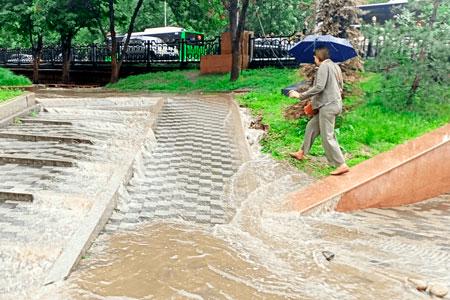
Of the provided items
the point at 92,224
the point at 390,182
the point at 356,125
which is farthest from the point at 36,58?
the point at 390,182

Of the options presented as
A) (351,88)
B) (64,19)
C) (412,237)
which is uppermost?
(64,19)

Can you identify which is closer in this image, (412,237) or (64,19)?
(412,237)

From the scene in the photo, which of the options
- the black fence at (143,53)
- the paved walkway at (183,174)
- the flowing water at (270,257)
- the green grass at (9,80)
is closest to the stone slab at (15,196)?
the paved walkway at (183,174)

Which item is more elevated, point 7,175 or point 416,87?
point 416,87

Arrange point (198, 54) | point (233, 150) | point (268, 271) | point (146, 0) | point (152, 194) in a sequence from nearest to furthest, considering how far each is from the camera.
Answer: point (268, 271) → point (152, 194) → point (233, 150) → point (198, 54) → point (146, 0)

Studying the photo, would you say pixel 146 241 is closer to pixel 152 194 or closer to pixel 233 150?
pixel 152 194

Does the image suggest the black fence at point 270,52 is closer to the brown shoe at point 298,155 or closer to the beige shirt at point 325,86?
the brown shoe at point 298,155

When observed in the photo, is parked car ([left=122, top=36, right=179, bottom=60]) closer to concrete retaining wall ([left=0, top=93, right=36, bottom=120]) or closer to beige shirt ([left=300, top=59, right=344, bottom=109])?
concrete retaining wall ([left=0, top=93, right=36, bottom=120])

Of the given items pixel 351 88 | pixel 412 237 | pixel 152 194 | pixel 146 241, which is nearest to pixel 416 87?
pixel 351 88

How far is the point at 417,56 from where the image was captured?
9625mm

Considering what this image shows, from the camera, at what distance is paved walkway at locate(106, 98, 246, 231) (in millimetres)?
5582

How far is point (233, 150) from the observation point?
834 cm

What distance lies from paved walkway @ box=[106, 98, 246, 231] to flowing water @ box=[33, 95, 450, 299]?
0.26 meters

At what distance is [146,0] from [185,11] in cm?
235
